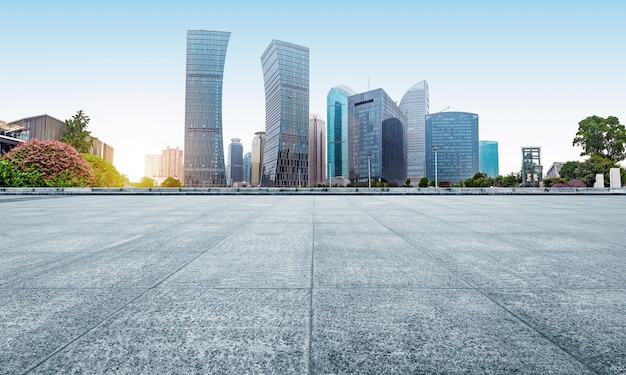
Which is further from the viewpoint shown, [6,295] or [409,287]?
[409,287]

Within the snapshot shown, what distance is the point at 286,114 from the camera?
14050cm

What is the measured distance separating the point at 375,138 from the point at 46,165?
14272 centimetres

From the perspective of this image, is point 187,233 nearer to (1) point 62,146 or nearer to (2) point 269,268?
(2) point 269,268

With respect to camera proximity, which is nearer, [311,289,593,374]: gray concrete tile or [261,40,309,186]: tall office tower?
[311,289,593,374]: gray concrete tile

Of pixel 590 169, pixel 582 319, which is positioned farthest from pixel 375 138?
pixel 582 319

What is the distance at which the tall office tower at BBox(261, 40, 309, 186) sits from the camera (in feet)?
452

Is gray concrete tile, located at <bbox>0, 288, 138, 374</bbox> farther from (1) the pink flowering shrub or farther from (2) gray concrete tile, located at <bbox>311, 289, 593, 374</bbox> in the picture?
(1) the pink flowering shrub

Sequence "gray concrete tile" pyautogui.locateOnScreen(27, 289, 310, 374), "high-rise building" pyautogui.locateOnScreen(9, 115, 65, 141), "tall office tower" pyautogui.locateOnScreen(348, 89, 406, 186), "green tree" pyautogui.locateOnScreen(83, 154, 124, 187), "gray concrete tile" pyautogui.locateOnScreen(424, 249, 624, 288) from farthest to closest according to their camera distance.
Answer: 1. "tall office tower" pyautogui.locateOnScreen(348, 89, 406, 186)
2. "high-rise building" pyautogui.locateOnScreen(9, 115, 65, 141)
3. "green tree" pyautogui.locateOnScreen(83, 154, 124, 187)
4. "gray concrete tile" pyautogui.locateOnScreen(424, 249, 624, 288)
5. "gray concrete tile" pyautogui.locateOnScreen(27, 289, 310, 374)

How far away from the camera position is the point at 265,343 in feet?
7.30

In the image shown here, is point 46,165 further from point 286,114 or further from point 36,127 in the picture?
point 286,114

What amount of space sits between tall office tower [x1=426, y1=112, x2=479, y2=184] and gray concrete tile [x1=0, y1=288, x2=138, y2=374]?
674ft

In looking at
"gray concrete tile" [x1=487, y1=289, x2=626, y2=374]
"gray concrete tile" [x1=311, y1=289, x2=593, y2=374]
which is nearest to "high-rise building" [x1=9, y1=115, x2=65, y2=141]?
"gray concrete tile" [x1=311, y1=289, x2=593, y2=374]

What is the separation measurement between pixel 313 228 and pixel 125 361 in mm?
6027

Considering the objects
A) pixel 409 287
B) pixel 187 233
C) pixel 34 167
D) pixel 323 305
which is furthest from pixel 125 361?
pixel 34 167
